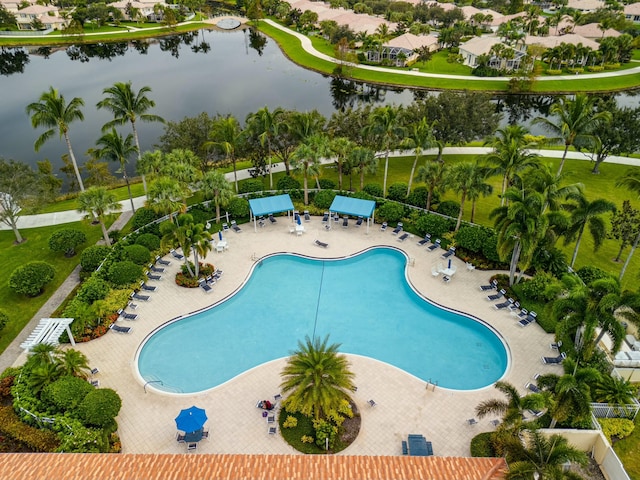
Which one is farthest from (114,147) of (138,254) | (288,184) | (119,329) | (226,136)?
(119,329)

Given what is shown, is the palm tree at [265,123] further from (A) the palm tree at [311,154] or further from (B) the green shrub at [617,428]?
(B) the green shrub at [617,428]

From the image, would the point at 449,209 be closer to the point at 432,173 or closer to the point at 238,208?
the point at 432,173

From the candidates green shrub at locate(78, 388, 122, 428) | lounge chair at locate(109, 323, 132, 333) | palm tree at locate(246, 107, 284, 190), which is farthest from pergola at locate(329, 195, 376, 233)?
green shrub at locate(78, 388, 122, 428)

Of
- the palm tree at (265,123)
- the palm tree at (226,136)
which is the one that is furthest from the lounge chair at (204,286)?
the palm tree at (265,123)

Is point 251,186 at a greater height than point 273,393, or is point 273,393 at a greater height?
point 251,186

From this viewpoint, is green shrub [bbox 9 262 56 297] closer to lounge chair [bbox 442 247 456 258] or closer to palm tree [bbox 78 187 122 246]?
palm tree [bbox 78 187 122 246]
